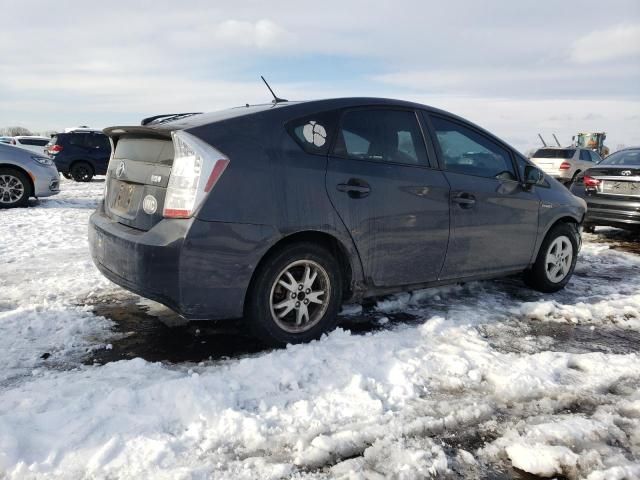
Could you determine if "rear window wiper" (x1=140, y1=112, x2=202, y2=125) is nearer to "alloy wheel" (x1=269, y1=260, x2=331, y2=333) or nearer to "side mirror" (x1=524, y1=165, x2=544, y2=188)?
"alloy wheel" (x1=269, y1=260, x2=331, y2=333)

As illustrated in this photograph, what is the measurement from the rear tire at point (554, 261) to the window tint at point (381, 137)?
1.78 metres

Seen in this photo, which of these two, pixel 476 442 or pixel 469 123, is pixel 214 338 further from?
pixel 469 123

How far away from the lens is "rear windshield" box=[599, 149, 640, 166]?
8170 millimetres

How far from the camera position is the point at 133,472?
215 cm

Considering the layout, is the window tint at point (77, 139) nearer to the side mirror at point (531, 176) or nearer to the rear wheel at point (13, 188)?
the rear wheel at point (13, 188)

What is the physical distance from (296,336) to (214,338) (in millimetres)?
583

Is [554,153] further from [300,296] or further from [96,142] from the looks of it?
[300,296]

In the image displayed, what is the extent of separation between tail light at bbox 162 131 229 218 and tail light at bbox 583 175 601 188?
7.01 metres

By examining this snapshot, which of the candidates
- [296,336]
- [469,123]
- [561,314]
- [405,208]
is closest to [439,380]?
[296,336]

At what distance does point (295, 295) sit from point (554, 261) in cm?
290

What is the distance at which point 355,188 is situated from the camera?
3.53 m

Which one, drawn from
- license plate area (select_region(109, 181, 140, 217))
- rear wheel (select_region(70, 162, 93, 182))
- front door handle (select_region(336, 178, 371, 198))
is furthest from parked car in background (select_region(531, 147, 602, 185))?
license plate area (select_region(109, 181, 140, 217))

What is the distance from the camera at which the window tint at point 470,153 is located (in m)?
4.19

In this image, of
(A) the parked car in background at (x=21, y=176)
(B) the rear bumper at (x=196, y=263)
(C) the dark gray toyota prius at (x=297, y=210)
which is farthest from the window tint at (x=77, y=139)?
(B) the rear bumper at (x=196, y=263)
